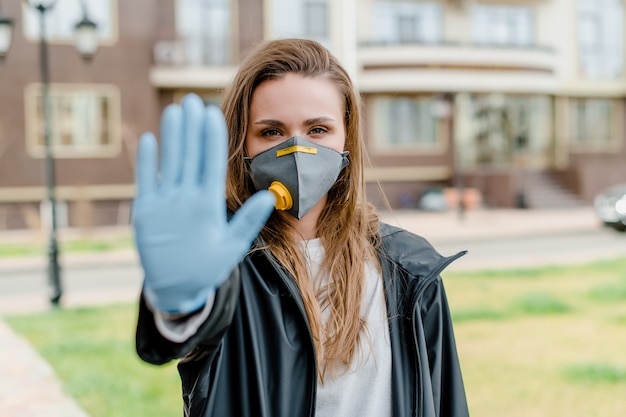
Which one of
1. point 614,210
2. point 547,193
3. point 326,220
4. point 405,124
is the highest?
point 326,220

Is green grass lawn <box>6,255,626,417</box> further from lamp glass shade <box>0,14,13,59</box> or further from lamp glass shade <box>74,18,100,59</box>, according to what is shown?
lamp glass shade <box>74,18,100,59</box>

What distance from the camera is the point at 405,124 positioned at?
89.0 feet

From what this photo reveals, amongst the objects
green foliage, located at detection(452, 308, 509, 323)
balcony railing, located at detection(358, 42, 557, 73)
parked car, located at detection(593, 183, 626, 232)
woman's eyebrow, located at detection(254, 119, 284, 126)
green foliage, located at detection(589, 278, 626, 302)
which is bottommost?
parked car, located at detection(593, 183, 626, 232)

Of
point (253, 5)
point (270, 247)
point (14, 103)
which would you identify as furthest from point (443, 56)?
point (270, 247)

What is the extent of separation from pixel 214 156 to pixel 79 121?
73.5ft

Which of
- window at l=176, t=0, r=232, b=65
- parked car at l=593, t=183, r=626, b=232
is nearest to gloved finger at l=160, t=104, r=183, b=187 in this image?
parked car at l=593, t=183, r=626, b=232

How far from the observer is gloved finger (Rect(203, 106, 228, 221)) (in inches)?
48.6

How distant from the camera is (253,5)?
2517cm

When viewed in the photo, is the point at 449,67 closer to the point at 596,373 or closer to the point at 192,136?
the point at 596,373

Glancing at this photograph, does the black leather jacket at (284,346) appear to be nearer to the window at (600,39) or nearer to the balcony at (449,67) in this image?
the balcony at (449,67)

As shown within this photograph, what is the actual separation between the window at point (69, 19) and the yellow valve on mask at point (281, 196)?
68.9ft

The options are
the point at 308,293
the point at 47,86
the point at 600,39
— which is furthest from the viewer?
the point at 600,39

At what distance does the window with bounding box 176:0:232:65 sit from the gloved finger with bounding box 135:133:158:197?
75.7ft

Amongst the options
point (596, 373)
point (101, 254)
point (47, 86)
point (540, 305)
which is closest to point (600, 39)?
point (101, 254)
